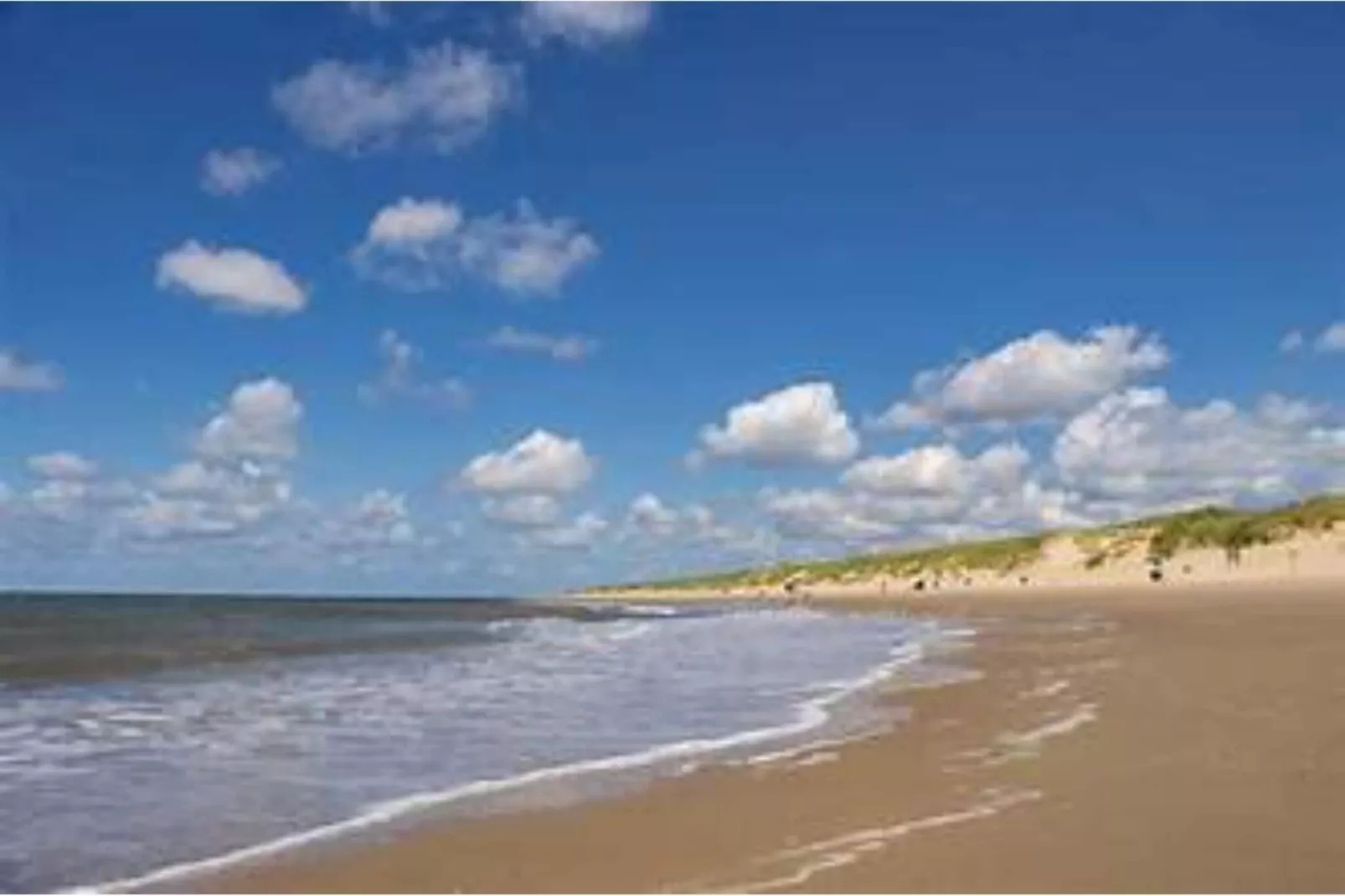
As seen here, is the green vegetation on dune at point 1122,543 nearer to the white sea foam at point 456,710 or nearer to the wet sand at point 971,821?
the white sea foam at point 456,710

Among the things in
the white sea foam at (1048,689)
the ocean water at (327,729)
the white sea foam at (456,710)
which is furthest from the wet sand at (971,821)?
the white sea foam at (1048,689)

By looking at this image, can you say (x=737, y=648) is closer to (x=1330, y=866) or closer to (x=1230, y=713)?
(x=1230, y=713)

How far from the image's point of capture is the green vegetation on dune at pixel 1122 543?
7862 cm

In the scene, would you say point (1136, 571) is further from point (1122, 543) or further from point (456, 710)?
point (456, 710)

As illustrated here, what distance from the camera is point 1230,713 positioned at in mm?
17938

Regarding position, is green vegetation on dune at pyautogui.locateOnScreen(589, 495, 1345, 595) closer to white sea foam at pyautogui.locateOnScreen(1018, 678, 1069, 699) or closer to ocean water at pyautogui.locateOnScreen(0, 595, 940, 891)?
ocean water at pyautogui.locateOnScreen(0, 595, 940, 891)

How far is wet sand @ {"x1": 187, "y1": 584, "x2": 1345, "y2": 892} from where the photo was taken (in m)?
9.74

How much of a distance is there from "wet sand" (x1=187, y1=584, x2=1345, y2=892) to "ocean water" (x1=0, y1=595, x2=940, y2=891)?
4.91 ft

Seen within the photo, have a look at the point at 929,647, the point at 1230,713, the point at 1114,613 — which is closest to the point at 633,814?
the point at 1230,713

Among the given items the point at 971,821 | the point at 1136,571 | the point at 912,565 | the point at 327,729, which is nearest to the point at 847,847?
the point at 971,821

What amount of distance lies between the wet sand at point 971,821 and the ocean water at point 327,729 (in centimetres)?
150

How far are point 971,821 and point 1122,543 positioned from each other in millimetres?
89677

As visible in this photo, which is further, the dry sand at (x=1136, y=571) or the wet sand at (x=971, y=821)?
the dry sand at (x=1136, y=571)

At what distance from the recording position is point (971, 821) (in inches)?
456
